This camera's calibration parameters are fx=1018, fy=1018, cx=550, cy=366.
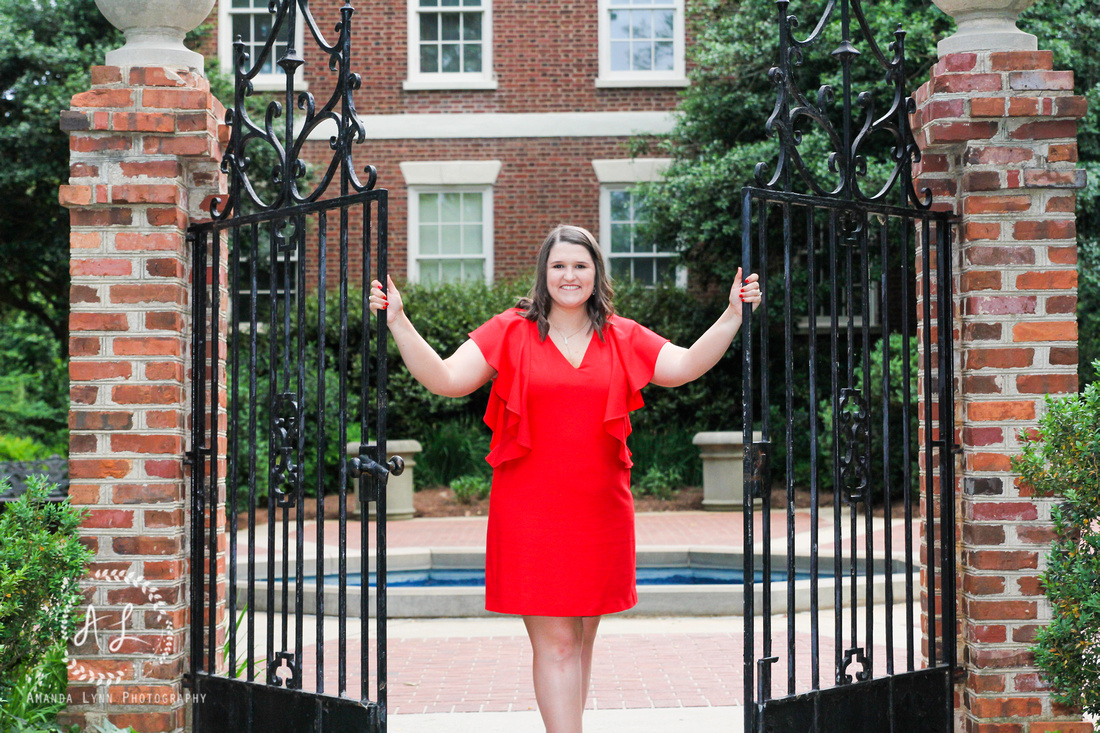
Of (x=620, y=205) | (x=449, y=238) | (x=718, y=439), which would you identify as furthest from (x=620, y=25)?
(x=718, y=439)

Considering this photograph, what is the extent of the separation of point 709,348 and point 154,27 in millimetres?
2185

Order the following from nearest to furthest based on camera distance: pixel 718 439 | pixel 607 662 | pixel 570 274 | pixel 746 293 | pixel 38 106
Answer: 1. pixel 746 293
2. pixel 570 274
3. pixel 607 662
4. pixel 38 106
5. pixel 718 439

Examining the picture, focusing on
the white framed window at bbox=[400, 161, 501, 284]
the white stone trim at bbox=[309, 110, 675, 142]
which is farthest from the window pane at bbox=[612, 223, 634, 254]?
the white framed window at bbox=[400, 161, 501, 284]

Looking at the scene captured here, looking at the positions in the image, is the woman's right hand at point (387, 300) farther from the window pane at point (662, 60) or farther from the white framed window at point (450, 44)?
the window pane at point (662, 60)

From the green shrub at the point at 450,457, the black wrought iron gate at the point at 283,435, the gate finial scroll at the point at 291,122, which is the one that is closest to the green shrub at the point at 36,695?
the black wrought iron gate at the point at 283,435

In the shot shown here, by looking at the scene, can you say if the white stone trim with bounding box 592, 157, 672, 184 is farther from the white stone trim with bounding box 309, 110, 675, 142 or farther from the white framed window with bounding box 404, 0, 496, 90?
the white framed window with bounding box 404, 0, 496, 90

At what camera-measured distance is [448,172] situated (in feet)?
45.4

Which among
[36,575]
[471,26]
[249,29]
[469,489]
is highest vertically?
[471,26]

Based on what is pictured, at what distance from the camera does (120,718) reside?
11.1 feet

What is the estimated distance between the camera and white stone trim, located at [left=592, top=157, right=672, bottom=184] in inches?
538

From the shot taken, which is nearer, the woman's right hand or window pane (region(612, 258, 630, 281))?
the woman's right hand

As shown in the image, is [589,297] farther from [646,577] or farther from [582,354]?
[646,577]

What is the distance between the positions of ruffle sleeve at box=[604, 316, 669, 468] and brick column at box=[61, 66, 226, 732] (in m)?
1.47

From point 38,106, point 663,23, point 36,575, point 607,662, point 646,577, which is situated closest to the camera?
point 36,575
